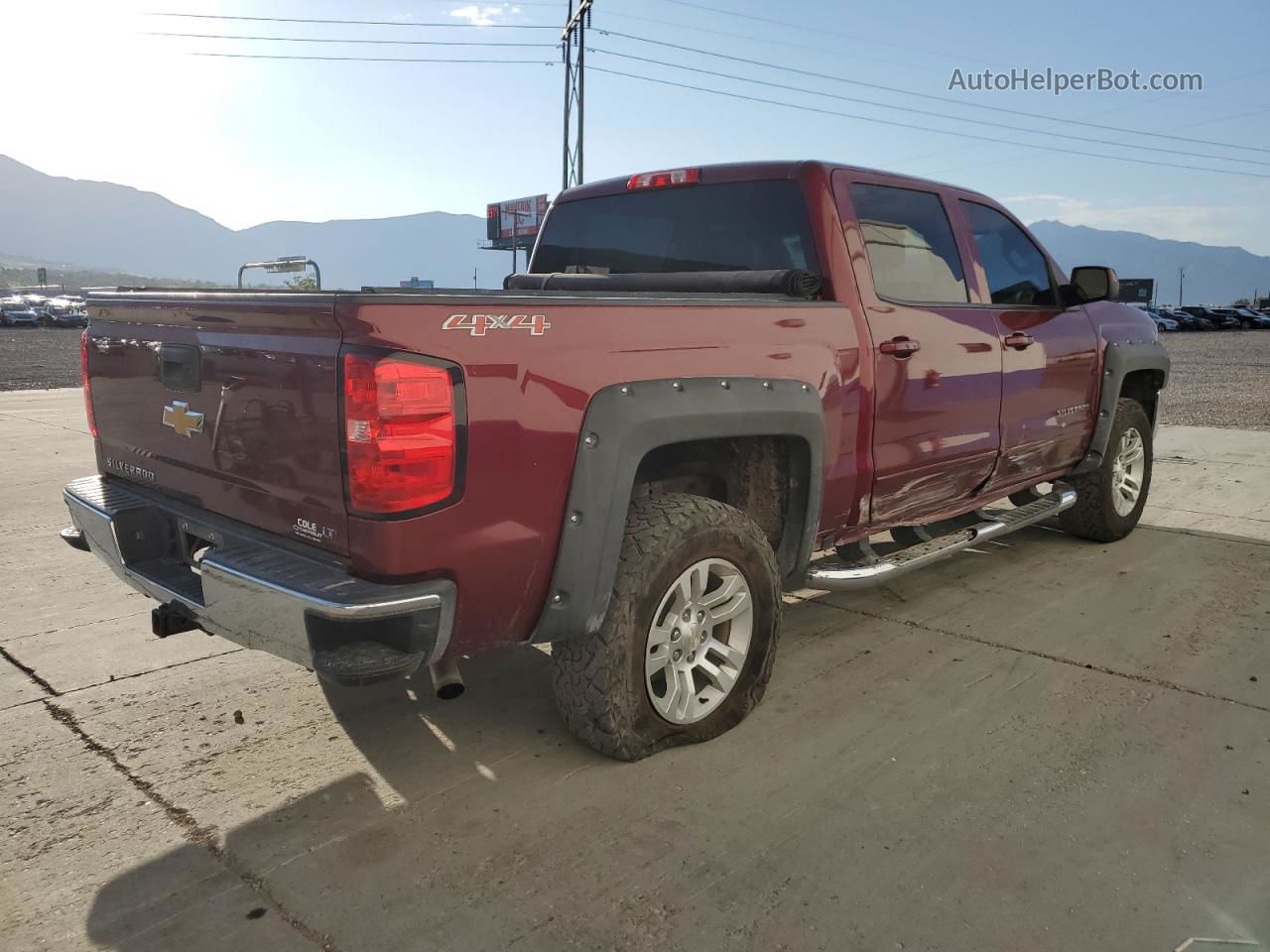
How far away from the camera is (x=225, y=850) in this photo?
2553 mm

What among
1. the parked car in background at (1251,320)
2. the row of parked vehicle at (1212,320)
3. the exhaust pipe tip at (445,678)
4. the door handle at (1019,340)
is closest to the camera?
the exhaust pipe tip at (445,678)

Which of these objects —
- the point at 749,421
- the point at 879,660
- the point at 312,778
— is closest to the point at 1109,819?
the point at 879,660

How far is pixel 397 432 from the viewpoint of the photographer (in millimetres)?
2307

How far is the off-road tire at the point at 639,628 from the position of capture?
282 centimetres

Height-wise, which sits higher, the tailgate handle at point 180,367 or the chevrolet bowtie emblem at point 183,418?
the tailgate handle at point 180,367

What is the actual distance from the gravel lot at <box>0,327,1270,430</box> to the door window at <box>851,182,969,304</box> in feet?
31.4

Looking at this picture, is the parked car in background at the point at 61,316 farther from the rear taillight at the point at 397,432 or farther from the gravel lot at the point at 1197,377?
the rear taillight at the point at 397,432

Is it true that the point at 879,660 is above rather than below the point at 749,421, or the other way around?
below

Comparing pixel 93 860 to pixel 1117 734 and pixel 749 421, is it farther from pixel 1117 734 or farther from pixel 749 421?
pixel 1117 734

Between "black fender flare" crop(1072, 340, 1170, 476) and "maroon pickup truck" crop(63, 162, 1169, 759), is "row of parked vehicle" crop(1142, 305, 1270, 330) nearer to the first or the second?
"black fender flare" crop(1072, 340, 1170, 476)

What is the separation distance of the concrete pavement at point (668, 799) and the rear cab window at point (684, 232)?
1.62 meters

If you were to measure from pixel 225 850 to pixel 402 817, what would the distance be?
46cm

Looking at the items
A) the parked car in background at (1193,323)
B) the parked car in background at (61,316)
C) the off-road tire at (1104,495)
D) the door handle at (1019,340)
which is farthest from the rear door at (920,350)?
the parked car in background at (1193,323)

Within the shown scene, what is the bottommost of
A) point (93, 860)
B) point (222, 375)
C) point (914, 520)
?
point (93, 860)
